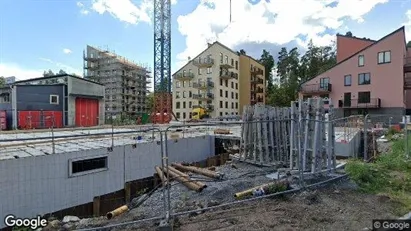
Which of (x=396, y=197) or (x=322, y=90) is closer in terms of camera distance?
(x=396, y=197)

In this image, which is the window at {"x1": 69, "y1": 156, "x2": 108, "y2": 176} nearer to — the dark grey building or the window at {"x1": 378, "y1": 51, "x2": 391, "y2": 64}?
the dark grey building

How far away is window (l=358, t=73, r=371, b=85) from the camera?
39031mm


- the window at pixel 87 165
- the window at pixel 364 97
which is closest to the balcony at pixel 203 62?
the window at pixel 364 97

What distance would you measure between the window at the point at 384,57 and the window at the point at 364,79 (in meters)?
2.30

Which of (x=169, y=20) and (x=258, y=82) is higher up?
(x=169, y=20)

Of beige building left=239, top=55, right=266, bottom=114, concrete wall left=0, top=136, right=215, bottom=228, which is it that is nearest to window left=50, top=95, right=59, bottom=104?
concrete wall left=0, top=136, right=215, bottom=228

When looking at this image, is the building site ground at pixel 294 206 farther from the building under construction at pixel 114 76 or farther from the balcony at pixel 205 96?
the building under construction at pixel 114 76

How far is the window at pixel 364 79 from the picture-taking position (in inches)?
1537

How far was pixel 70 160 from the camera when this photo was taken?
34.2 ft

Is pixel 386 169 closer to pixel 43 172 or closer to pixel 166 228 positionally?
pixel 166 228

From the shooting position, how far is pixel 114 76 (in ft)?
262

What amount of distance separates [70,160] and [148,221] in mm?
7158

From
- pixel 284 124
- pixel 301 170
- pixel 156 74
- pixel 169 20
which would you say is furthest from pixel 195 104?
pixel 301 170

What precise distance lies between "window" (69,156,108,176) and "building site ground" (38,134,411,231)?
5088 millimetres
